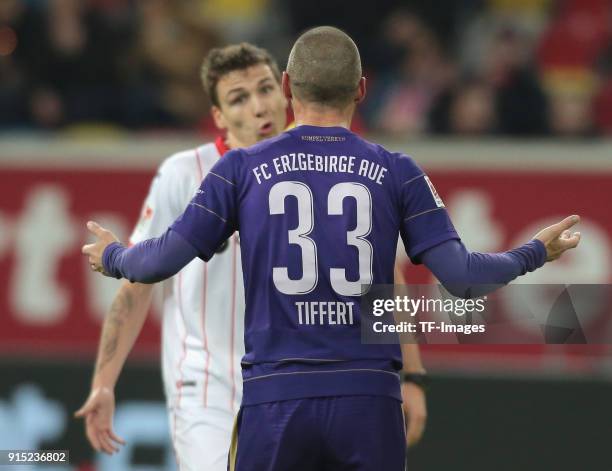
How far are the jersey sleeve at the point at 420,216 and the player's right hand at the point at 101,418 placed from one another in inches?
62.7

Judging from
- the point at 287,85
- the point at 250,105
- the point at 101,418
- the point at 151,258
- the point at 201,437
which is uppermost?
the point at 250,105

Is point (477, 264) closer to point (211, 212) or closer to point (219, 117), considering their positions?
point (211, 212)

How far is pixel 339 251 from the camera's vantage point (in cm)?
406

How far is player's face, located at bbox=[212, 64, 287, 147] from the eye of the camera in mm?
5363

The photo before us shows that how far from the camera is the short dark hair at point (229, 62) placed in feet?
17.9

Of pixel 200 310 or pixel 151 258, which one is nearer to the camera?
pixel 151 258

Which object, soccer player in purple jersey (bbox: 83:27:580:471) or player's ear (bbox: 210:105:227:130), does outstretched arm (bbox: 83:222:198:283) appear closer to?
soccer player in purple jersey (bbox: 83:27:580:471)

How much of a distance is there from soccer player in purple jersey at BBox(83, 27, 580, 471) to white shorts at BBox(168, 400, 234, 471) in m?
0.83

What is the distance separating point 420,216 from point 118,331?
161 centimetres

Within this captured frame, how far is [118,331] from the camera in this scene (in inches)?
207

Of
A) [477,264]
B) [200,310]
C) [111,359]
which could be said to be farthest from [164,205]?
[477,264]

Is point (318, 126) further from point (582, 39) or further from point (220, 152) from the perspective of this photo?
point (582, 39)

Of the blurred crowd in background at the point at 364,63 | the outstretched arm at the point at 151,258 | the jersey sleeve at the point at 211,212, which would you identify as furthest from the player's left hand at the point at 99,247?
the blurred crowd in background at the point at 364,63

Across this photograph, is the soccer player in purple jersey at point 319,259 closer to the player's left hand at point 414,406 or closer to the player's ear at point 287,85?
the player's ear at point 287,85
